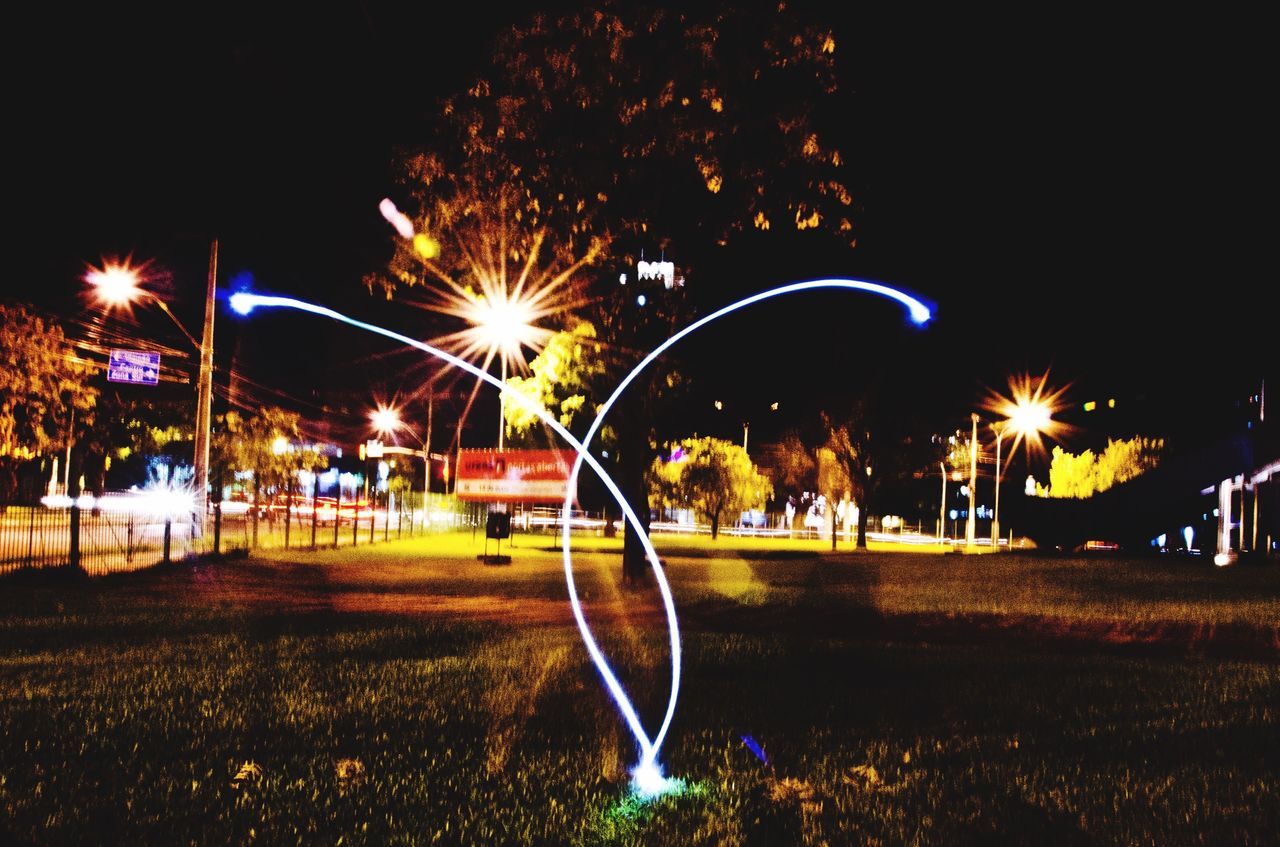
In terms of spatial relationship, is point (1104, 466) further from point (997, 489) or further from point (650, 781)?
point (650, 781)

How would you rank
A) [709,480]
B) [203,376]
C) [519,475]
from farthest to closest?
[709,480]
[519,475]
[203,376]

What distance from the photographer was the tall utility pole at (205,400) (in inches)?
945

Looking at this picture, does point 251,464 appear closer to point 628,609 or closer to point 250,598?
point 250,598

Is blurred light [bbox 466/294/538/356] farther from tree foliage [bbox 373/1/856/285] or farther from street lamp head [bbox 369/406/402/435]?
street lamp head [bbox 369/406/402/435]

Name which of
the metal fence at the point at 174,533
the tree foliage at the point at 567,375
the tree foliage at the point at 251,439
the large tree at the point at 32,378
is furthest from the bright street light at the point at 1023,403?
the large tree at the point at 32,378

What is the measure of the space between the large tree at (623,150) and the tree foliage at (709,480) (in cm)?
3522

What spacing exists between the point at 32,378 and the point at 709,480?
118ft

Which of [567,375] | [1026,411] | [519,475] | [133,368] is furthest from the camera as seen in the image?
[1026,411]

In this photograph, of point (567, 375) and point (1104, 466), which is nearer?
point (567, 375)

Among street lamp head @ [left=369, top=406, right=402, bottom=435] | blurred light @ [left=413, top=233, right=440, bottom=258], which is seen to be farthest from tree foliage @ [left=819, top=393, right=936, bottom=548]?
street lamp head @ [left=369, top=406, right=402, bottom=435]

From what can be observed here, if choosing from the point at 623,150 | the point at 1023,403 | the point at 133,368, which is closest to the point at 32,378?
the point at 133,368

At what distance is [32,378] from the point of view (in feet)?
72.6

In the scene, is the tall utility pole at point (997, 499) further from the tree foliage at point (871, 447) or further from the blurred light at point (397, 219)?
the blurred light at point (397, 219)

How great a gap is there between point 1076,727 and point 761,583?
15.1m
